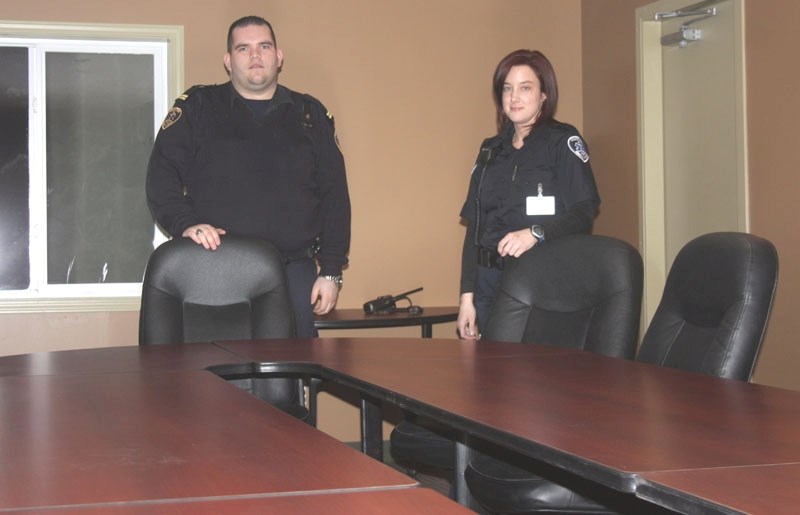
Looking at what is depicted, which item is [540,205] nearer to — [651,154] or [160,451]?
[651,154]

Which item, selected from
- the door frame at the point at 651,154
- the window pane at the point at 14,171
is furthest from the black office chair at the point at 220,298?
the door frame at the point at 651,154

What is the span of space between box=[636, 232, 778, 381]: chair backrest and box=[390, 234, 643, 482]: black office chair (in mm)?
122

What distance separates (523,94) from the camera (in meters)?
3.65

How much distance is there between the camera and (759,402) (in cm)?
188

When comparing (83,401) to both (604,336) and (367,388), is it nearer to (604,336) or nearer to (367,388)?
(367,388)

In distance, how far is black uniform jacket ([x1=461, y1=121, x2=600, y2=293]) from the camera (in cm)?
360

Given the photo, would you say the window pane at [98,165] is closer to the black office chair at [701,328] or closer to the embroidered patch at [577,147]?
the embroidered patch at [577,147]

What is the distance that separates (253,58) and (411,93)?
1.42 m

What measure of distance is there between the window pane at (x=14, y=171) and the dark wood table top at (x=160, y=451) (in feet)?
9.65

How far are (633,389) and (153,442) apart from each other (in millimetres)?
984

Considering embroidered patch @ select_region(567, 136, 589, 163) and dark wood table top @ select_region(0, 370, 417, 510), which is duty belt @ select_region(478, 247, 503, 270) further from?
dark wood table top @ select_region(0, 370, 417, 510)

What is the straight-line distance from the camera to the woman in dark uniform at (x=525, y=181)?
3.62m

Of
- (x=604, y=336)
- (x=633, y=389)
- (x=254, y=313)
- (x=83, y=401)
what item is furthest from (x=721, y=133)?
(x=83, y=401)

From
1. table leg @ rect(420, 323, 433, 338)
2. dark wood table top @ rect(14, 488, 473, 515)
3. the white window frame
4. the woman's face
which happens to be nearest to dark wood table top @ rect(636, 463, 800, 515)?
dark wood table top @ rect(14, 488, 473, 515)
